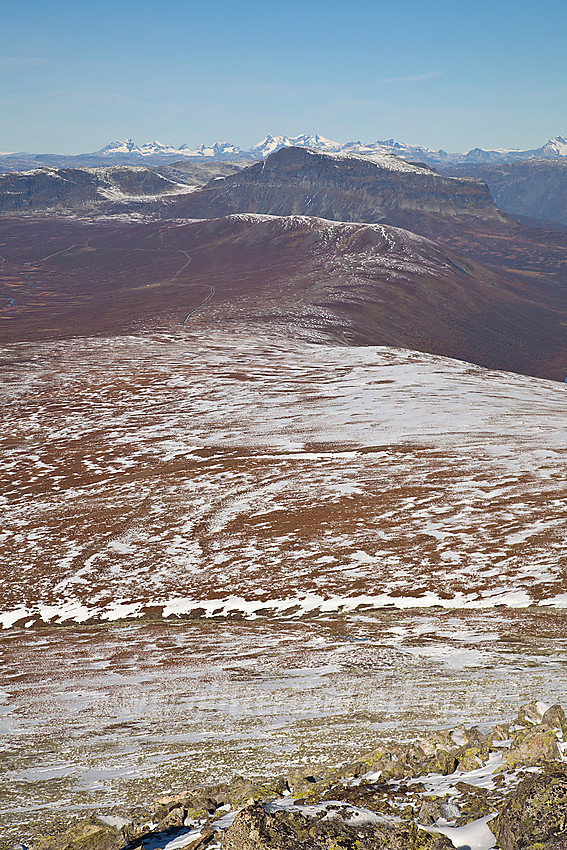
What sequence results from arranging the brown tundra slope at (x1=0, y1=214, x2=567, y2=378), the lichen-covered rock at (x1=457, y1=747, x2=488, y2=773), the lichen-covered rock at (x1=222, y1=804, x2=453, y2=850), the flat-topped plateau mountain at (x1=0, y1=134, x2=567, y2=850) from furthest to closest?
the brown tundra slope at (x1=0, y1=214, x2=567, y2=378) → the flat-topped plateau mountain at (x1=0, y1=134, x2=567, y2=850) → the lichen-covered rock at (x1=457, y1=747, x2=488, y2=773) → the lichen-covered rock at (x1=222, y1=804, x2=453, y2=850)

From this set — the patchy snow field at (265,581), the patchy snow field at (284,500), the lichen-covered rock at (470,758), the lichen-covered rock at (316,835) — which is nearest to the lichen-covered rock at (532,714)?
the patchy snow field at (265,581)

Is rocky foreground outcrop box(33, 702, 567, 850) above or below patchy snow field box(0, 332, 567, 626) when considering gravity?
above

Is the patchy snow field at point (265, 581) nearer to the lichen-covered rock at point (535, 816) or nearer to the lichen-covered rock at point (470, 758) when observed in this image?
the lichen-covered rock at point (470, 758)

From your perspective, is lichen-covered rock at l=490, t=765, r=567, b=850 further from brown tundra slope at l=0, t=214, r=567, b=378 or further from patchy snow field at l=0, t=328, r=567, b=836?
brown tundra slope at l=0, t=214, r=567, b=378

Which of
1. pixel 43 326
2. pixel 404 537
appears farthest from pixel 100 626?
pixel 43 326

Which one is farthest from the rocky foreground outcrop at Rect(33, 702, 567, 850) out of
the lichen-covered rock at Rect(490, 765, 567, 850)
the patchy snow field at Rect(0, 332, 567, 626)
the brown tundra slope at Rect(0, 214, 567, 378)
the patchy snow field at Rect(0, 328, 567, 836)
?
the brown tundra slope at Rect(0, 214, 567, 378)

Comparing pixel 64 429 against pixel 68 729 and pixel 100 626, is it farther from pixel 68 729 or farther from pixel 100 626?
pixel 68 729
